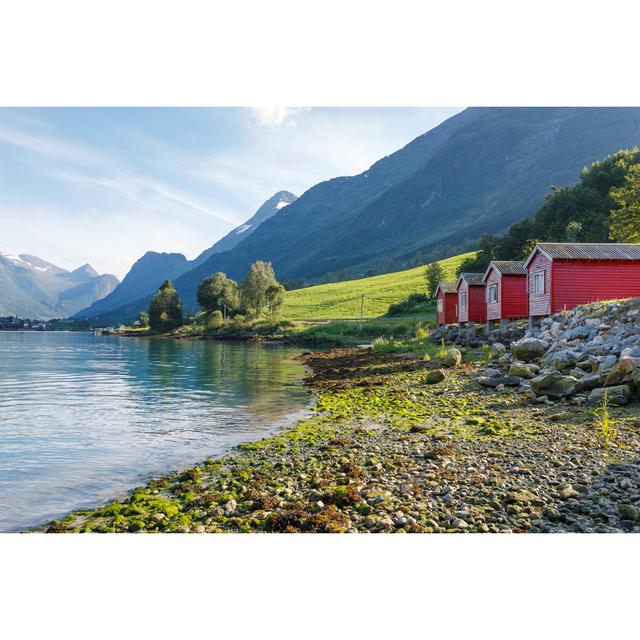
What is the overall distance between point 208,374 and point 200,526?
3060 centimetres

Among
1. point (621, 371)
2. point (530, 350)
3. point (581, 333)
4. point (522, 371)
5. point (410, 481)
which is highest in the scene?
point (581, 333)

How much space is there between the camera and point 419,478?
11492mm

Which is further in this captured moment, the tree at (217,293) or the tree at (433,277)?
the tree at (217,293)

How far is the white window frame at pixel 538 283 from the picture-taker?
38.4 m

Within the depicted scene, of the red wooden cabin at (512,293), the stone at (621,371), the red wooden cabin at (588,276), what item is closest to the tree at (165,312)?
the red wooden cabin at (512,293)

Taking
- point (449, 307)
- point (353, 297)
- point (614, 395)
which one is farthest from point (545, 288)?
point (353, 297)

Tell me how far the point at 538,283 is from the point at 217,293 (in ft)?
340

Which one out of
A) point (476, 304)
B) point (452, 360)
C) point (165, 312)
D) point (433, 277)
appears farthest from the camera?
point (165, 312)

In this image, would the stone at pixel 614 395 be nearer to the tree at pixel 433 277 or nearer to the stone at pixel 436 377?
the stone at pixel 436 377

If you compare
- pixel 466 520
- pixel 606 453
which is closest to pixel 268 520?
pixel 466 520

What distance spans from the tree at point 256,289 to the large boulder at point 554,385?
93663 mm

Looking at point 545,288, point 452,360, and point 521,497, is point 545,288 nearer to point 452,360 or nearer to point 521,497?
point 452,360

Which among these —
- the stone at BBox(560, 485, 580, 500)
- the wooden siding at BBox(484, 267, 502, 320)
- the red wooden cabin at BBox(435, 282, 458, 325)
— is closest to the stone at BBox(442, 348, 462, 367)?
the wooden siding at BBox(484, 267, 502, 320)

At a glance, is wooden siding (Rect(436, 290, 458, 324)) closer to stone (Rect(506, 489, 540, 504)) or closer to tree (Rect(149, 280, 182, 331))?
stone (Rect(506, 489, 540, 504))
